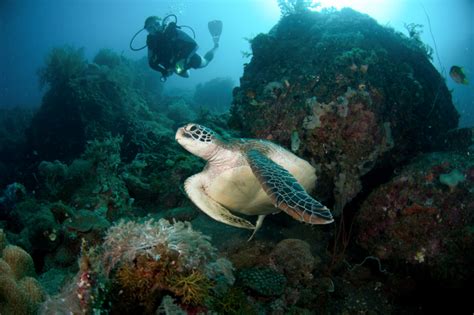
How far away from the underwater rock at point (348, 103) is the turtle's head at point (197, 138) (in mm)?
1255

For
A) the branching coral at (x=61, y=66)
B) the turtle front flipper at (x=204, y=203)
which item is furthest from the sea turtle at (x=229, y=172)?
the branching coral at (x=61, y=66)

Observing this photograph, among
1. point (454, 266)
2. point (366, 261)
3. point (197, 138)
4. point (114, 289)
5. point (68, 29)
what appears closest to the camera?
point (114, 289)

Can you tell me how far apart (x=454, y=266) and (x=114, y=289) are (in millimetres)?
3704

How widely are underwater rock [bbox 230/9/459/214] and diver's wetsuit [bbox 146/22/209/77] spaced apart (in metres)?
4.14

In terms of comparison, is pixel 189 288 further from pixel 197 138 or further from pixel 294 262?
pixel 197 138

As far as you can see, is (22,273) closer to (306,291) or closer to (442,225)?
(306,291)

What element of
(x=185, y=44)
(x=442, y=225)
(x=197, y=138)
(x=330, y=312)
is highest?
(x=185, y=44)

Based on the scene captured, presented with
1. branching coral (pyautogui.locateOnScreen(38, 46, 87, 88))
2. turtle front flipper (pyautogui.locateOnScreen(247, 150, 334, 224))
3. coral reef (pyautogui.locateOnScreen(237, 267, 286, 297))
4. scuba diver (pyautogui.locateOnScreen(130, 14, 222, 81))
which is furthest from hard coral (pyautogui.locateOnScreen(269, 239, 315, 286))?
branching coral (pyautogui.locateOnScreen(38, 46, 87, 88))

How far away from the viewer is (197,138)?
12.2 feet

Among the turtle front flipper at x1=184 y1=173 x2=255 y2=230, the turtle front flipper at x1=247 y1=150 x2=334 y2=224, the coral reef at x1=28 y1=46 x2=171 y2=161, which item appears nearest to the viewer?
the turtle front flipper at x1=247 y1=150 x2=334 y2=224

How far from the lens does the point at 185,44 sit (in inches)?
360

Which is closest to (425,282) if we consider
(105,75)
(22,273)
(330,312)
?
(330,312)

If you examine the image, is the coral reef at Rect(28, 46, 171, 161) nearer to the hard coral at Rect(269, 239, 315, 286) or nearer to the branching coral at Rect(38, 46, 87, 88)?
the branching coral at Rect(38, 46, 87, 88)

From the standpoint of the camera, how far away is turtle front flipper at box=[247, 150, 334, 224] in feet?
7.38
